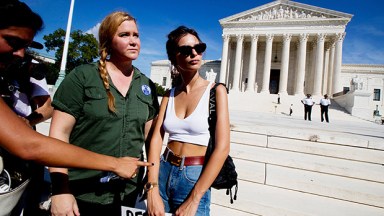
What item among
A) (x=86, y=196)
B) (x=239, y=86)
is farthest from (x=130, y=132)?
(x=239, y=86)

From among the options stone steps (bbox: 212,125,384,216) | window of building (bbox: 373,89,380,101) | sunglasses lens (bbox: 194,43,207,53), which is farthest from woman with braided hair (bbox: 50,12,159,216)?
window of building (bbox: 373,89,380,101)

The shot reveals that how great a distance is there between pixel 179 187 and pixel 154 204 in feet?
0.81

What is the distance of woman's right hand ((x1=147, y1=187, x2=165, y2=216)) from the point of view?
178 centimetres

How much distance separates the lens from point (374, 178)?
12.3 feet

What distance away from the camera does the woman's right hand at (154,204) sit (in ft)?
5.83

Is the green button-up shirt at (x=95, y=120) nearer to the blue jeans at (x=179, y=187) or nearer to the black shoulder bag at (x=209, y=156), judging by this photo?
the blue jeans at (x=179, y=187)

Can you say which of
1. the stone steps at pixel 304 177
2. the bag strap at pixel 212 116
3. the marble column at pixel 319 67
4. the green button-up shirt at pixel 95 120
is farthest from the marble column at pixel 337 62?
the green button-up shirt at pixel 95 120

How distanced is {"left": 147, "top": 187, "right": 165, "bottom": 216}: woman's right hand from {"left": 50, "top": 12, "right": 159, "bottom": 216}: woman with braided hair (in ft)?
0.82

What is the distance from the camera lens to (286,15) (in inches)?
1544

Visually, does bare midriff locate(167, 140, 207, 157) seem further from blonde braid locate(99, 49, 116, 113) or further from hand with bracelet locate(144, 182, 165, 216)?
blonde braid locate(99, 49, 116, 113)

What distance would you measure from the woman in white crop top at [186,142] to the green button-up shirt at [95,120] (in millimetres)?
290

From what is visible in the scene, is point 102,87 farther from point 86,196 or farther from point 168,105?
point 86,196

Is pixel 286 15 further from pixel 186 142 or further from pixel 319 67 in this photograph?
pixel 186 142

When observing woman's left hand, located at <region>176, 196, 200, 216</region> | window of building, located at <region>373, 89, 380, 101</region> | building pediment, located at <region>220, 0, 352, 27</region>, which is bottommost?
woman's left hand, located at <region>176, 196, 200, 216</region>
